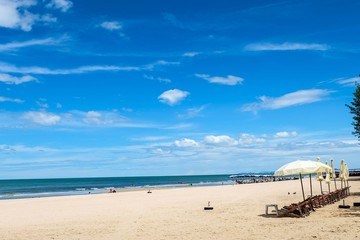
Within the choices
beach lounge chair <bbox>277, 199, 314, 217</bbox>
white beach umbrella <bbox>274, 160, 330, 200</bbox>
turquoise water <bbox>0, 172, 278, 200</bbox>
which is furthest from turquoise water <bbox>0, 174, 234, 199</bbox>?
beach lounge chair <bbox>277, 199, 314, 217</bbox>

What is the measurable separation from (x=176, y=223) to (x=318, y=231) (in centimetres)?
558

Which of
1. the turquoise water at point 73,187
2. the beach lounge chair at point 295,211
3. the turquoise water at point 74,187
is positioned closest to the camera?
the beach lounge chair at point 295,211

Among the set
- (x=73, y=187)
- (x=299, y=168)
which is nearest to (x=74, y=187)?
(x=73, y=187)

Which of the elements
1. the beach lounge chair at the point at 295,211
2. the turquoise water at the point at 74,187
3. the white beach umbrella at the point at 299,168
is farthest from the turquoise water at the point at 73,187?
the beach lounge chair at the point at 295,211

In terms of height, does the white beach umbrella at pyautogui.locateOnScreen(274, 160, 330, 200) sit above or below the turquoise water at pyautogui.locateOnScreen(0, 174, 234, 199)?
above

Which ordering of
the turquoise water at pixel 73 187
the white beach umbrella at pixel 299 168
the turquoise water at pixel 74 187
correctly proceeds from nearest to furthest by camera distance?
the white beach umbrella at pixel 299 168 < the turquoise water at pixel 74 187 < the turquoise water at pixel 73 187

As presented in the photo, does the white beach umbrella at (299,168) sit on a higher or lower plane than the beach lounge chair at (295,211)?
higher

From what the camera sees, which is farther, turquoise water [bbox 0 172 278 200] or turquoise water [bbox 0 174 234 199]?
turquoise water [bbox 0 174 234 199]

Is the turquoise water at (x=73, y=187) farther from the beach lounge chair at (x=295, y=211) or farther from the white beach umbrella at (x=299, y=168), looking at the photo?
the beach lounge chair at (x=295, y=211)

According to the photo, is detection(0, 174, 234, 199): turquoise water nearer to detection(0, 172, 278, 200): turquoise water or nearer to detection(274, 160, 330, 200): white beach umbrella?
detection(0, 172, 278, 200): turquoise water

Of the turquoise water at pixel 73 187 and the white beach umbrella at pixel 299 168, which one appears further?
A: the turquoise water at pixel 73 187

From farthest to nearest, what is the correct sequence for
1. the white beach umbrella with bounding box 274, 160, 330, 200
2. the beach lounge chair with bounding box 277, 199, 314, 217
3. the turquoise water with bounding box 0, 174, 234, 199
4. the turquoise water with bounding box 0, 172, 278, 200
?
the turquoise water with bounding box 0, 174, 234, 199 → the turquoise water with bounding box 0, 172, 278, 200 → the white beach umbrella with bounding box 274, 160, 330, 200 → the beach lounge chair with bounding box 277, 199, 314, 217

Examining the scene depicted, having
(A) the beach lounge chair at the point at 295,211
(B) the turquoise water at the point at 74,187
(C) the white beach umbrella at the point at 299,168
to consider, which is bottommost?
(A) the beach lounge chair at the point at 295,211

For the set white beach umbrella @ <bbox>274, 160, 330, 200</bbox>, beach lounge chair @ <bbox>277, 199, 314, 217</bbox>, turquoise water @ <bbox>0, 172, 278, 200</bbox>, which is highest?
white beach umbrella @ <bbox>274, 160, 330, 200</bbox>
